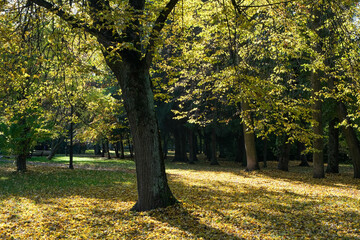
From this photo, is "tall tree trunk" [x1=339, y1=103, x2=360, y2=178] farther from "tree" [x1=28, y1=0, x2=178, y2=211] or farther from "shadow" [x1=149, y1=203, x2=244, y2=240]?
"tree" [x1=28, y1=0, x2=178, y2=211]

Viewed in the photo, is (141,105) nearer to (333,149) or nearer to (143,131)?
(143,131)

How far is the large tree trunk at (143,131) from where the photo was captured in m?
6.66

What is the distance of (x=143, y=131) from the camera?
21.8 feet

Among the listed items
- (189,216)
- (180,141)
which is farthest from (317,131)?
(180,141)

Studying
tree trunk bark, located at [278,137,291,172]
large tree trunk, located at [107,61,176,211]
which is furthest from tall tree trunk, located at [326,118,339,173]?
large tree trunk, located at [107,61,176,211]

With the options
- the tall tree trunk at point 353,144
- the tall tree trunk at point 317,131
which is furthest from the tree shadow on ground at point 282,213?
the tall tree trunk at point 353,144

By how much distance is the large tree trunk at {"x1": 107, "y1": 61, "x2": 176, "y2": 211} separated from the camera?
21.8 feet

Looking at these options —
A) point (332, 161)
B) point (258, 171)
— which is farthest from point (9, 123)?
point (332, 161)

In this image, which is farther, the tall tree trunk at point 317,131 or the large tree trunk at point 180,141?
the large tree trunk at point 180,141

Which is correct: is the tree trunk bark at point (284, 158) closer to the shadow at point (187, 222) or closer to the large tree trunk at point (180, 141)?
the large tree trunk at point (180, 141)

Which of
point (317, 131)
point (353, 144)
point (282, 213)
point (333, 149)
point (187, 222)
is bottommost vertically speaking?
point (282, 213)

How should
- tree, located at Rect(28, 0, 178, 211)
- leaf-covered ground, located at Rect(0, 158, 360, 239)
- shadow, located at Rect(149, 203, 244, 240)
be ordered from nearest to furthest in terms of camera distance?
shadow, located at Rect(149, 203, 244, 240) < leaf-covered ground, located at Rect(0, 158, 360, 239) < tree, located at Rect(28, 0, 178, 211)

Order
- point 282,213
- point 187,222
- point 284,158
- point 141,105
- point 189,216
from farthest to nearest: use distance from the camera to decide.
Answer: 1. point 284,158
2. point 282,213
3. point 141,105
4. point 189,216
5. point 187,222

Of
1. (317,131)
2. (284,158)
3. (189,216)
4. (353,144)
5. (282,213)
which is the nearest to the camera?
(189,216)
